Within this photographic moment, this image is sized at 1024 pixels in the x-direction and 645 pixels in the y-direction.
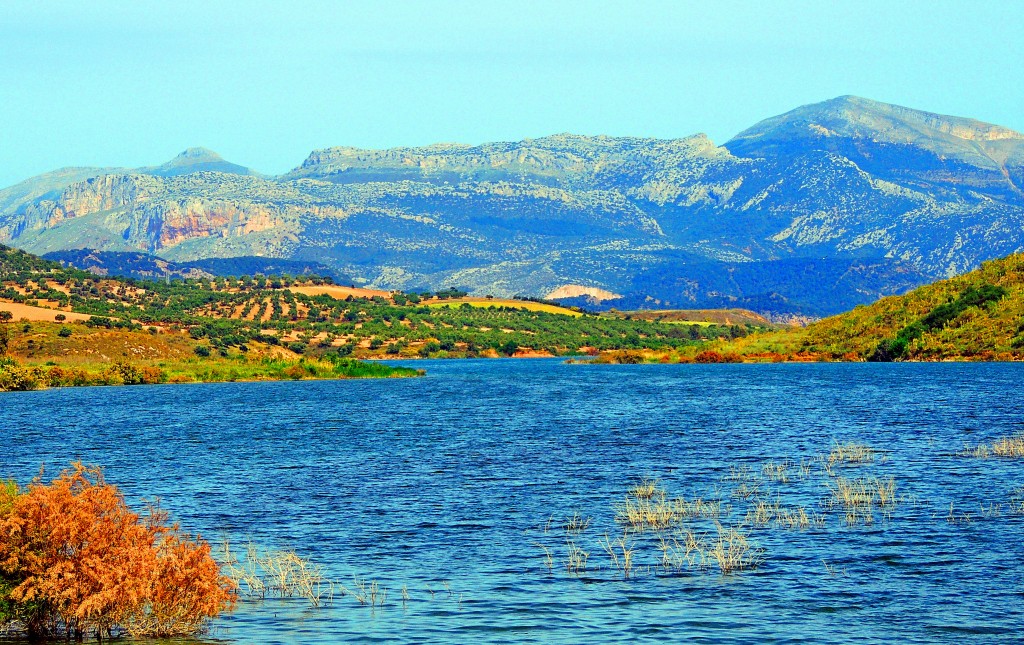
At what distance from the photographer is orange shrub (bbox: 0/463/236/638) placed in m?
23.4

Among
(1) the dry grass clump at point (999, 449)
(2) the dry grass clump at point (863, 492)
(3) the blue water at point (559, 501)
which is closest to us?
(3) the blue water at point (559, 501)

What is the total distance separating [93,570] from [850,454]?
122 ft

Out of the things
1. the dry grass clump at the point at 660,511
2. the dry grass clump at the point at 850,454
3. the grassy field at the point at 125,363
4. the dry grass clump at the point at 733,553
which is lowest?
the grassy field at the point at 125,363

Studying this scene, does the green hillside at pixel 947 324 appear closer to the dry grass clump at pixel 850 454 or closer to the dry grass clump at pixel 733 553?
the dry grass clump at pixel 850 454

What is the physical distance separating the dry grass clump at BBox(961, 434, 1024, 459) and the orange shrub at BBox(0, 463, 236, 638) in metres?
36.8

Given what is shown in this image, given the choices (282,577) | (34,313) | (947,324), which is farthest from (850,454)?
(34,313)

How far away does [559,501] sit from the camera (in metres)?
42.7

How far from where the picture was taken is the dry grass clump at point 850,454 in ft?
169

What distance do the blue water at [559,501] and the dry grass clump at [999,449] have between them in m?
1.36

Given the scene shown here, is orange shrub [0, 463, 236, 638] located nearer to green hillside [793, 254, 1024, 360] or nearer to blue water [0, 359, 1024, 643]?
blue water [0, 359, 1024, 643]

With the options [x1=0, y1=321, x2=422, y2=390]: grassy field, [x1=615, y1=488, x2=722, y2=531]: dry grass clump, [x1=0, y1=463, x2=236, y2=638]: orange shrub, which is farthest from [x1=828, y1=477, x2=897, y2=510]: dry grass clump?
[x1=0, y1=321, x2=422, y2=390]: grassy field

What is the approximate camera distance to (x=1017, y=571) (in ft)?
97.1

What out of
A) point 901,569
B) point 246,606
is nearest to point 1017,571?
point 901,569

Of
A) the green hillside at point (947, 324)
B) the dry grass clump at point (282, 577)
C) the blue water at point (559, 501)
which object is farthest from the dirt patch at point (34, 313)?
the dry grass clump at point (282, 577)
